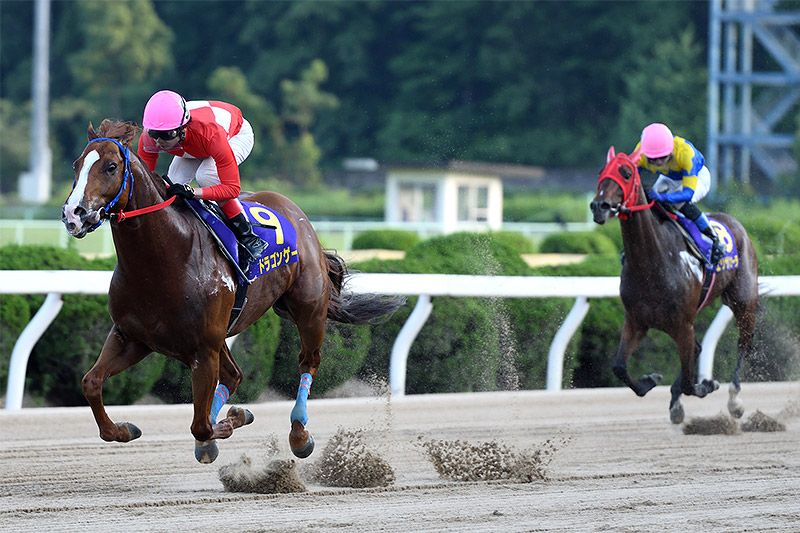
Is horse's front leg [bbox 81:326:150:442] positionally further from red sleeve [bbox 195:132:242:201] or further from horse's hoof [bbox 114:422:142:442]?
red sleeve [bbox 195:132:242:201]

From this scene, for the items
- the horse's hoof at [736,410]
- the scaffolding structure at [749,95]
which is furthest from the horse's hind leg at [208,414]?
the scaffolding structure at [749,95]

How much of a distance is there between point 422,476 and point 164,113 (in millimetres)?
1808

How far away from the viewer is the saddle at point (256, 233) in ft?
15.6

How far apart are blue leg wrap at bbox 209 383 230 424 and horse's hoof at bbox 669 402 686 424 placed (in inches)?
105

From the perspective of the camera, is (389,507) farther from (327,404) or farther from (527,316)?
(527,316)

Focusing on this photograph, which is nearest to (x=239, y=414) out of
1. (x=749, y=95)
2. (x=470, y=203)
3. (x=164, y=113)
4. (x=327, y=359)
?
(x=164, y=113)

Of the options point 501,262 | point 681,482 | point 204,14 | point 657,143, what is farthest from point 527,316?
point 204,14

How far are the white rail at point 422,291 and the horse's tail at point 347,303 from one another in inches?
6.4

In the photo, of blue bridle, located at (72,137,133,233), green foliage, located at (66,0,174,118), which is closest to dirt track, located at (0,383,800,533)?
blue bridle, located at (72,137,133,233)

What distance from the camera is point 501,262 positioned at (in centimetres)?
827

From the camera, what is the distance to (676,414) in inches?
261

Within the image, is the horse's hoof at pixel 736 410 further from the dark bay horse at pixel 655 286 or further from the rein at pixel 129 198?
the rein at pixel 129 198

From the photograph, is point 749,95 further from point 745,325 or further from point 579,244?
point 745,325

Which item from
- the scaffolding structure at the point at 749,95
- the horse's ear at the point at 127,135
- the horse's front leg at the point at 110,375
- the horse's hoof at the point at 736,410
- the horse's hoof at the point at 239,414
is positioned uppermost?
the scaffolding structure at the point at 749,95
